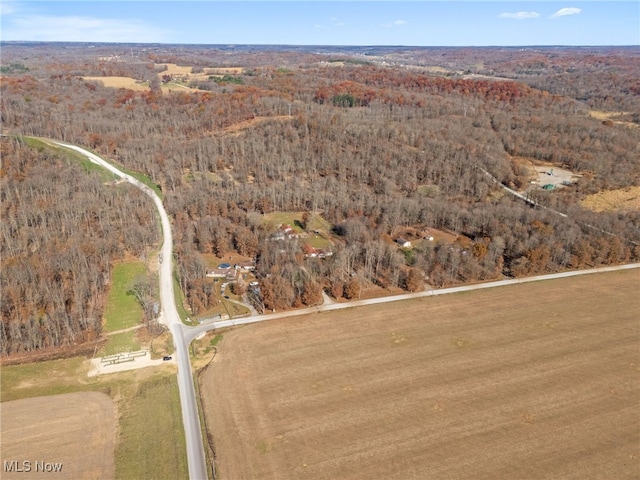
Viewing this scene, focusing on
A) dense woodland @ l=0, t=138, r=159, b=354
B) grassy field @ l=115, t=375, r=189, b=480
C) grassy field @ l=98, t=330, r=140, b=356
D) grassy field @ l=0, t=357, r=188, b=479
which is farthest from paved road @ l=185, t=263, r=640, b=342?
dense woodland @ l=0, t=138, r=159, b=354

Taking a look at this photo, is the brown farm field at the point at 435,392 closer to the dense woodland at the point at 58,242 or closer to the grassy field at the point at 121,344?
the grassy field at the point at 121,344

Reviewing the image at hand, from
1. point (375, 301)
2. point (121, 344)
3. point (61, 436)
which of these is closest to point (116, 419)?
point (61, 436)

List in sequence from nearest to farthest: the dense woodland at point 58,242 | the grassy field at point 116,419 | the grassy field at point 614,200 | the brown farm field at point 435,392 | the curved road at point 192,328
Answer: the grassy field at point 116,419 < the brown farm field at point 435,392 < the curved road at point 192,328 < the dense woodland at point 58,242 < the grassy field at point 614,200

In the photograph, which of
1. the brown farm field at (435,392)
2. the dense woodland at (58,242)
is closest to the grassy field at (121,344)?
the dense woodland at (58,242)

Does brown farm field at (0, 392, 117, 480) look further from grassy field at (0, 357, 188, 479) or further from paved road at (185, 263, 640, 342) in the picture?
paved road at (185, 263, 640, 342)

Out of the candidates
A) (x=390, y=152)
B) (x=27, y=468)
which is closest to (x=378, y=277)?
(x=27, y=468)
